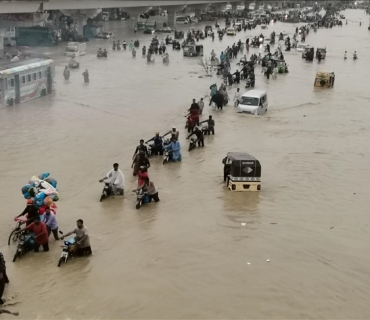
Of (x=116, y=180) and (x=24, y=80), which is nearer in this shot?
(x=116, y=180)

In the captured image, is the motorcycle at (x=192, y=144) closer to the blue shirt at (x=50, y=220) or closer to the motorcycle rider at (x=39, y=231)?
the blue shirt at (x=50, y=220)

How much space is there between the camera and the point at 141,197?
1520cm

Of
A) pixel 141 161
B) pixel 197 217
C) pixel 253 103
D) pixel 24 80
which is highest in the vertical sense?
pixel 24 80

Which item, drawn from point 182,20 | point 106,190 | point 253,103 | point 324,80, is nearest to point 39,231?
point 106,190

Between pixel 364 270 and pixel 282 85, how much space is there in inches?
1139

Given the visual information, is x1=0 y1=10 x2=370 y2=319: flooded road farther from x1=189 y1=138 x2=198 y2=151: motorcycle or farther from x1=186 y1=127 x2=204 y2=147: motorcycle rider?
x1=189 y1=138 x2=198 y2=151: motorcycle

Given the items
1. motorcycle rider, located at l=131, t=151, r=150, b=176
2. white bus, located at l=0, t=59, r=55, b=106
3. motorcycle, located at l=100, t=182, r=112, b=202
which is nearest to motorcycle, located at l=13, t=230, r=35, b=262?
motorcycle, located at l=100, t=182, r=112, b=202

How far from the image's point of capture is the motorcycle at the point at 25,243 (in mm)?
11938

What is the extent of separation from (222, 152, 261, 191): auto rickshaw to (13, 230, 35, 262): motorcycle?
6403 millimetres

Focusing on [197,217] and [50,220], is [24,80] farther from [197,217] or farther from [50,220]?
[50,220]

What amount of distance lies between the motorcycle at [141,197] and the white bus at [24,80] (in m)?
12.8

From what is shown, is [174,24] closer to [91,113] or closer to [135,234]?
[91,113]

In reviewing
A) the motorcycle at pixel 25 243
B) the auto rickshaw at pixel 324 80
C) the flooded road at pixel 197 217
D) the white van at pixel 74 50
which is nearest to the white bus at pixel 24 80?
the flooded road at pixel 197 217

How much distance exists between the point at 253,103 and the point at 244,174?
41.4 ft
